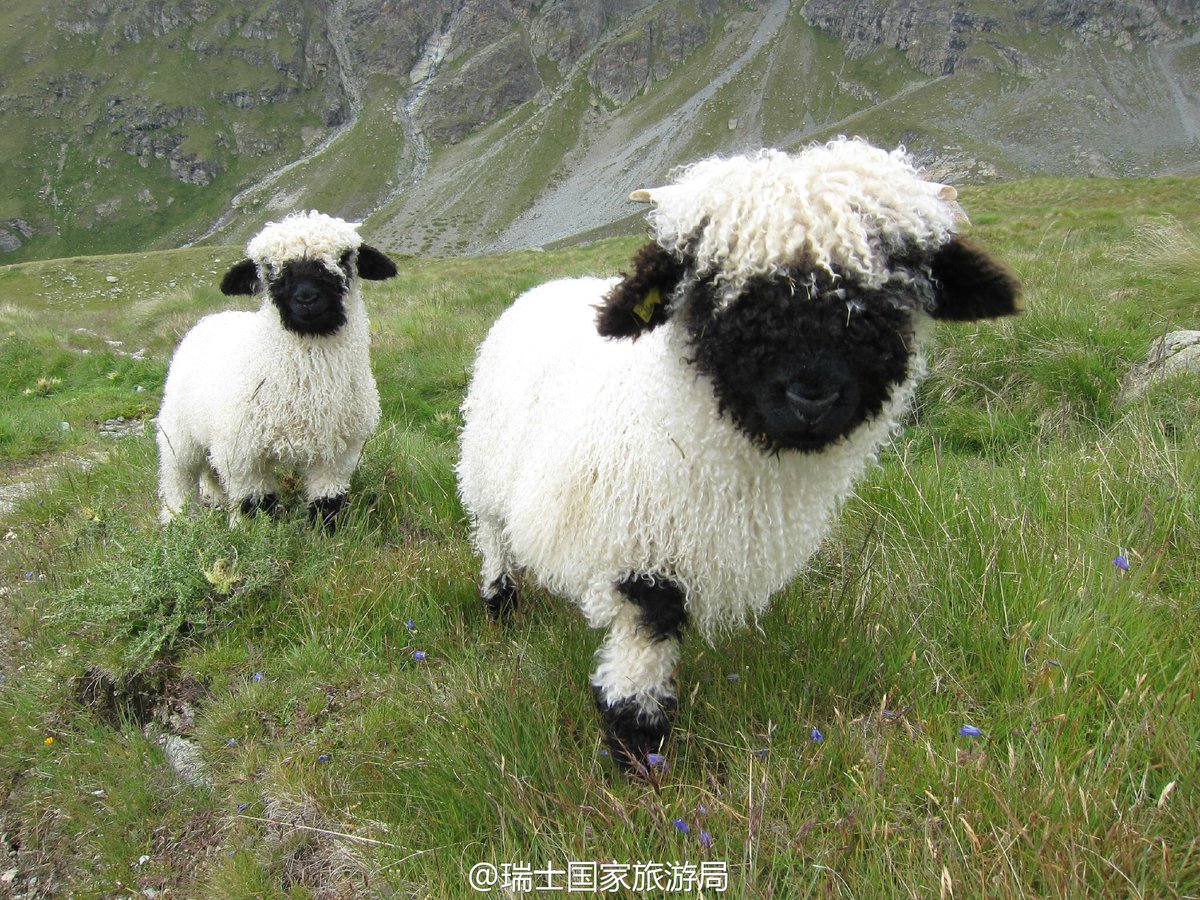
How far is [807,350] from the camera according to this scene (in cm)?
198

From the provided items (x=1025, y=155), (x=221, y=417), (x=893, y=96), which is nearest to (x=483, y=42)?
(x=893, y=96)

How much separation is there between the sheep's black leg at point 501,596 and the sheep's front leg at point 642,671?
1441 millimetres

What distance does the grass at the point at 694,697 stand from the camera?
6.50ft

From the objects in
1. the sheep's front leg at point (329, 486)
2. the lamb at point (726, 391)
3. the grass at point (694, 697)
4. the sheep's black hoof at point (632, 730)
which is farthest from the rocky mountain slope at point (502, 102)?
the sheep's black hoof at point (632, 730)

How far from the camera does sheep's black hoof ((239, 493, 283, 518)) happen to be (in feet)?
16.5

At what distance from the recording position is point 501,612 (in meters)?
3.97

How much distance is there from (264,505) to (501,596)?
2.24 m

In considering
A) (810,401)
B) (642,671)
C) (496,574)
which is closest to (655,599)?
(642,671)

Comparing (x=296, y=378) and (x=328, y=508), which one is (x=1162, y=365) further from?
(x=296, y=378)

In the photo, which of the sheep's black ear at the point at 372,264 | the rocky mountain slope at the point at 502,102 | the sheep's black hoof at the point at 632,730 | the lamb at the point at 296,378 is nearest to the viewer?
the sheep's black hoof at the point at 632,730

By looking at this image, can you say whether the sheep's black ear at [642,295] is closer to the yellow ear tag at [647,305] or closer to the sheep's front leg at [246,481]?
the yellow ear tag at [647,305]

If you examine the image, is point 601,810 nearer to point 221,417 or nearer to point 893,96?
point 221,417

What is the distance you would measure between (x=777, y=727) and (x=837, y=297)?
1.44 metres

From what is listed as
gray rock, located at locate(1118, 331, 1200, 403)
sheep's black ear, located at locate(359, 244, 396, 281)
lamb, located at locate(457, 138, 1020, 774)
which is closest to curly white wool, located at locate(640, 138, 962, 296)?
lamb, located at locate(457, 138, 1020, 774)
